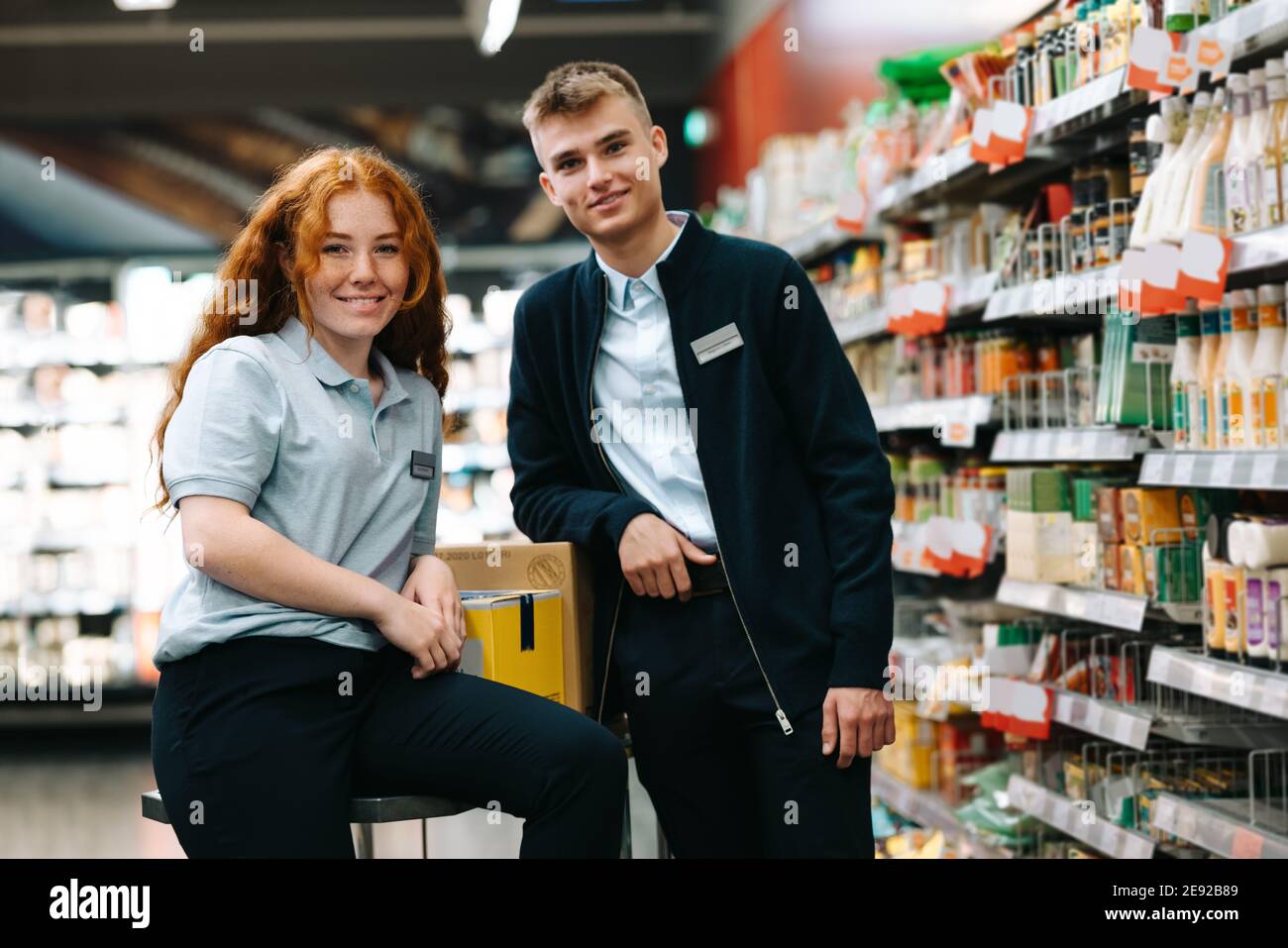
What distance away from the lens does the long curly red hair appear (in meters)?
1.94

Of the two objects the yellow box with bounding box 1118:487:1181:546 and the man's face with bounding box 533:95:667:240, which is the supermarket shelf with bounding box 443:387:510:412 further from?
the man's face with bounding box 533:95:667:240

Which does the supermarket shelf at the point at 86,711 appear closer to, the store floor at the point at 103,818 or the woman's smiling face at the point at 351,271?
the store floor at the point at 103,818

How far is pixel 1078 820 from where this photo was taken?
124 inches

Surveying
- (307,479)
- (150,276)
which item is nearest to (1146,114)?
(307,479)

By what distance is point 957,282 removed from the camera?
382 centimetres

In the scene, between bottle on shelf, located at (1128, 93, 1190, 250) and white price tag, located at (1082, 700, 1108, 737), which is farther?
white price tag, located at (1082, 700, 1108, 737)

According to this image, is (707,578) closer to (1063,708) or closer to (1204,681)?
(1204,681)

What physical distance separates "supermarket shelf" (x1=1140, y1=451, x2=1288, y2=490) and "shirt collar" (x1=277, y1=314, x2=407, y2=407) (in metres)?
1.50

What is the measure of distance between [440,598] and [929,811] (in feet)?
8.19

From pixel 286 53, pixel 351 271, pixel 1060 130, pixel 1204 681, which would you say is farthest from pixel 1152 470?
pixel 286 53

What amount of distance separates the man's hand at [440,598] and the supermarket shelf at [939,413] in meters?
1.62

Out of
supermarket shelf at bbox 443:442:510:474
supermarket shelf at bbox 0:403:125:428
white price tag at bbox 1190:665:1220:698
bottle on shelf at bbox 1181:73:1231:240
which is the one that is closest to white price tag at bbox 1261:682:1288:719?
white price tag at bbox 1190:665:1220:698

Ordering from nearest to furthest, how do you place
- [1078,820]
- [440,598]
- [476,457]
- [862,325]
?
[440,598] → [1078,820] → [862,325] → [476,457]

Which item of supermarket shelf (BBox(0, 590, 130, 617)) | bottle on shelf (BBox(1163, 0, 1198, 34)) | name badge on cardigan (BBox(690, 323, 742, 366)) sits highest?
bottle on shelf (BBox(1163, 0, 1198, 34))
